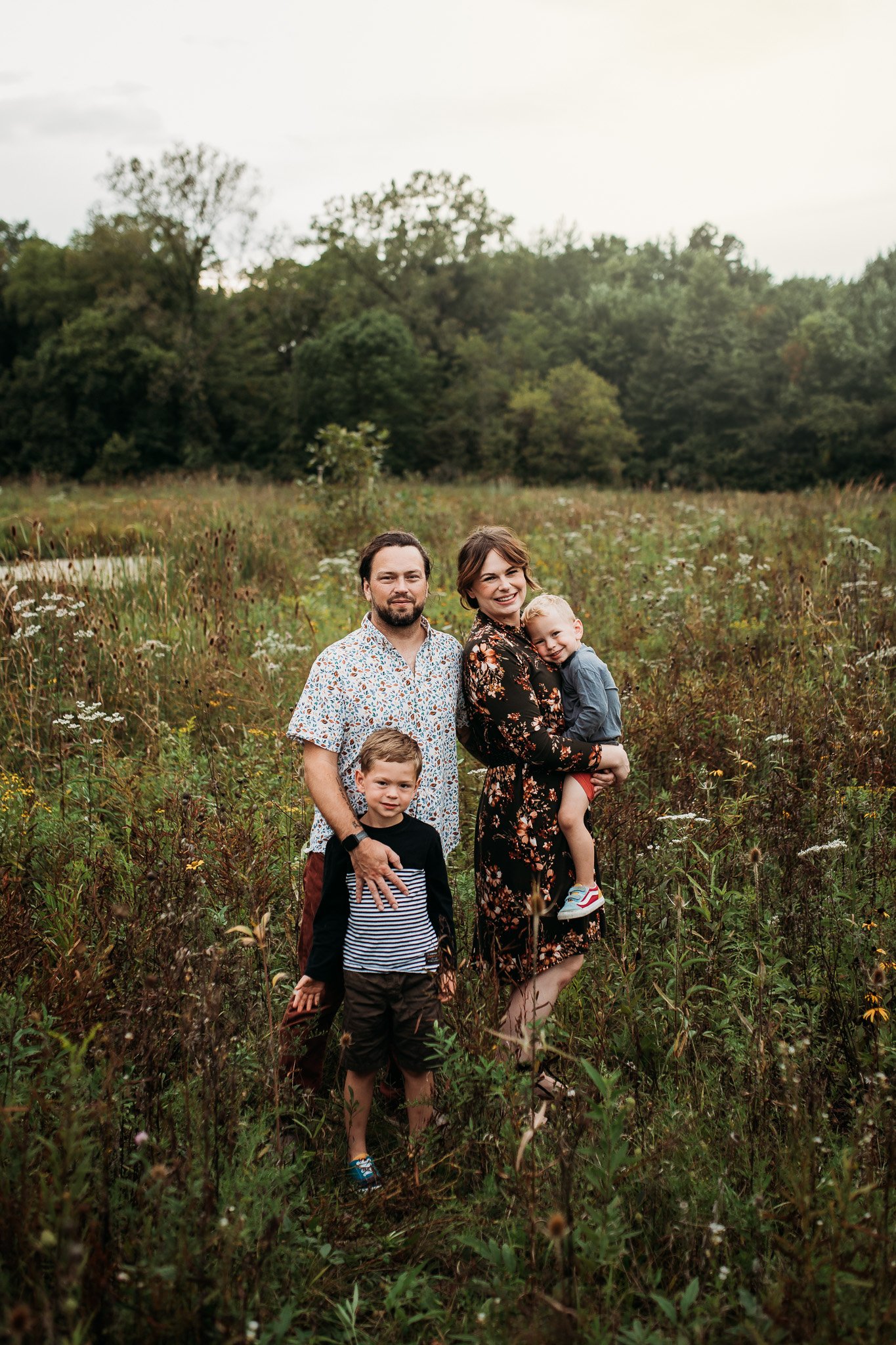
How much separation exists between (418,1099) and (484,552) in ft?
5.77

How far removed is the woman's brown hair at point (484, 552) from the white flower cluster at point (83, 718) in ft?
7.69

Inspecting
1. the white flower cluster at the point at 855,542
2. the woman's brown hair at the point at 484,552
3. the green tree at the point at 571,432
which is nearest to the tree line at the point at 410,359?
the green tree at the point at 571,432

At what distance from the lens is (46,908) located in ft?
11.8

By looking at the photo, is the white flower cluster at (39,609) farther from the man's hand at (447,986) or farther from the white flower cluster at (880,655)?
the white flower cluster at (880,655)

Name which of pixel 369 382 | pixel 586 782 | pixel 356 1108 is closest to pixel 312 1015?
pixel 356 1108

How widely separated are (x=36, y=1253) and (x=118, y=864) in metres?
2.10

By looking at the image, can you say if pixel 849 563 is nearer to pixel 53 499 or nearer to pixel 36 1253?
pixel 36 1253

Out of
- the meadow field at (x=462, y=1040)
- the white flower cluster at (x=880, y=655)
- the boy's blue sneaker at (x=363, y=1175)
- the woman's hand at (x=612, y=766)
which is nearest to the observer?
the meadow field at (x=462, y=1040)

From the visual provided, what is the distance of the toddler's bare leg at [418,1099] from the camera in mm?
2697

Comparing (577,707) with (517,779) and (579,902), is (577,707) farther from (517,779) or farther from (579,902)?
(579,902)

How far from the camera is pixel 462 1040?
2506mm

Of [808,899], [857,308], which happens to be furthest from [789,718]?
[857,308]

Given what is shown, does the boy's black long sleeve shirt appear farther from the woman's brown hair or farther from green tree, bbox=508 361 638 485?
green tree, bbox=508 361 638 485

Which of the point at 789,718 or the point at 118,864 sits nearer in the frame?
the point at 118,864
